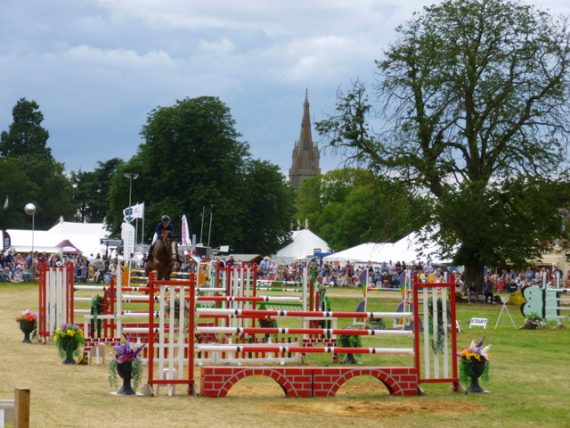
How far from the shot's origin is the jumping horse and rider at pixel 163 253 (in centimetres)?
2658

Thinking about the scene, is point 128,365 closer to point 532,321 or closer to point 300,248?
point 532,321

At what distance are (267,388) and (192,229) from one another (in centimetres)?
7089

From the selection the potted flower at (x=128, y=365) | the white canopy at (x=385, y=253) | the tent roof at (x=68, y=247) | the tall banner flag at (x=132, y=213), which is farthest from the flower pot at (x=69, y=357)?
the tent roof at (x=68, y=247)

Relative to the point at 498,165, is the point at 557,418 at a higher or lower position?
lower

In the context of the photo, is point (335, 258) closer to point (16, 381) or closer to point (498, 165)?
point (498, 165)

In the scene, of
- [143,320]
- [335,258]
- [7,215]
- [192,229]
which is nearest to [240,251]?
[192,229]

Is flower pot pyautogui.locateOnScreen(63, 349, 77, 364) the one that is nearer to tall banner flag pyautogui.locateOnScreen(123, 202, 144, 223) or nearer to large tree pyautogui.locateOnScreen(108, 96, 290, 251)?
tall banner flag pyautogui.locateOnScreen(123, 202, 144, 223)

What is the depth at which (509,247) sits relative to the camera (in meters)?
47.8

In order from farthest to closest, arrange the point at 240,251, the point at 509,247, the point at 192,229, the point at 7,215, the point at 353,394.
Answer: the point at 7,215 < the point at 240,251 < the point at 192,229 < the point at 509,247 < the point at 353,394

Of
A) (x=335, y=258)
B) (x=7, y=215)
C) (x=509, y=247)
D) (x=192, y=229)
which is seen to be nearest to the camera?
(x=509, y=247)

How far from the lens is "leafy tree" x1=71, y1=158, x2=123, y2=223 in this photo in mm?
142875

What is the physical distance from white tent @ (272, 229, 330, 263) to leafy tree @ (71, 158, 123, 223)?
176 feet

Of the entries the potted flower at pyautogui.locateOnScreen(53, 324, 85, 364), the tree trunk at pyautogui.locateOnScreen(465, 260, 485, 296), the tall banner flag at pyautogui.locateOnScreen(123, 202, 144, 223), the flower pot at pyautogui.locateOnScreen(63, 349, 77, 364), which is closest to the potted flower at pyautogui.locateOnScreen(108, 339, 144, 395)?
the potted flower at pyautogui.locateOnScreen(53, 324, 85, 364)

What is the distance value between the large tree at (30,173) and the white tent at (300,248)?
4233 cm
